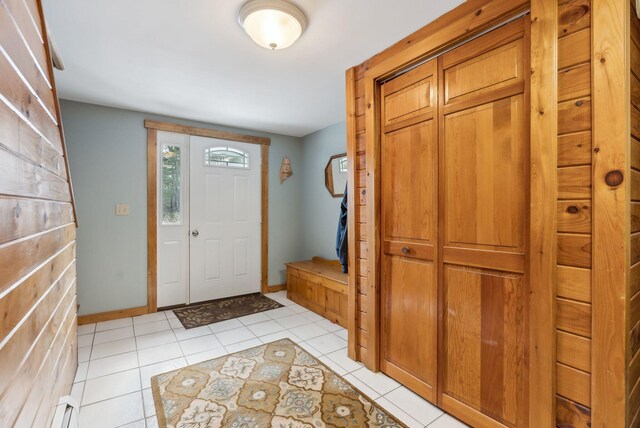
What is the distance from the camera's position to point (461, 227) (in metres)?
1.62

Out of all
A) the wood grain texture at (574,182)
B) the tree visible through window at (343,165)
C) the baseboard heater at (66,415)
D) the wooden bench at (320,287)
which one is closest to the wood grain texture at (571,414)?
the wood grain texture at (574,182)

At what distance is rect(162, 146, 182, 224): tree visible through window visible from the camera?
3.53 metres

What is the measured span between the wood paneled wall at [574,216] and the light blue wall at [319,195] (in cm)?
265

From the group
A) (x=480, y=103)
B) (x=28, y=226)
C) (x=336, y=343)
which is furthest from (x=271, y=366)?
(x=480, y=103)

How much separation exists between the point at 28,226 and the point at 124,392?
4.93 feet

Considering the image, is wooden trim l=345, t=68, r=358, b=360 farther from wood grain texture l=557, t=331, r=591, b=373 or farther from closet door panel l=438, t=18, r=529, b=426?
wood grain texture l=557, t=331, r=591, b=373

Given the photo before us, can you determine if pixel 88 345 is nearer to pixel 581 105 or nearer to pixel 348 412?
pixel 348 412

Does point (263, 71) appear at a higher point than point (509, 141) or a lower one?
higher

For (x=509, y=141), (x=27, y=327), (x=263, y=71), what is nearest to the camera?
(x=27, y=327)

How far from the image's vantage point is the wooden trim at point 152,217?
341 cm

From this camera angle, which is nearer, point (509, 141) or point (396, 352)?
point (509, 141)

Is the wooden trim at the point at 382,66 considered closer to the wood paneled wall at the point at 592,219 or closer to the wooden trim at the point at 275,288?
the wood paneled wall at the point at 592,219

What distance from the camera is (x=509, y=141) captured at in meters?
1.43

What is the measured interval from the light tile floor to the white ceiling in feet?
7.71
